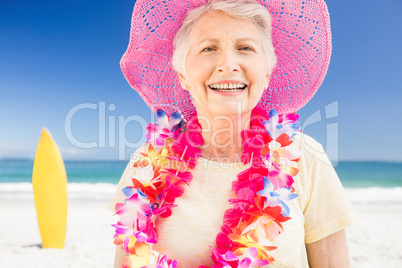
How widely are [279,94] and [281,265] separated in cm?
105

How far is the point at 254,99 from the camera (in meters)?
1.72

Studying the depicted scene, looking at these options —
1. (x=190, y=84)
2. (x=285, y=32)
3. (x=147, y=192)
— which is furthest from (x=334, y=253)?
(x=285, y=32)

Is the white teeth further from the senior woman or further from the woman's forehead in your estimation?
the woman's forehead

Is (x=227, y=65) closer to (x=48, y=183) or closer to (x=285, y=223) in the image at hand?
(x=285, y=223)

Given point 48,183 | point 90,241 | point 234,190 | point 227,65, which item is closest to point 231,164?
point 234,190

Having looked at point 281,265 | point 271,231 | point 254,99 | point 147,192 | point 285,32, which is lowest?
point 281,265

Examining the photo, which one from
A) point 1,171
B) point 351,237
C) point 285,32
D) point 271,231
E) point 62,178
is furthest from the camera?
point 1,171

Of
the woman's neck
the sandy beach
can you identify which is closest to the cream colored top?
the woman's neck

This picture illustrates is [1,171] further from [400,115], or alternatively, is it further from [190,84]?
[400,115]

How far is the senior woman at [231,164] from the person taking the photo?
1542 mm

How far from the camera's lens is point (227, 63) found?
1.63 metres

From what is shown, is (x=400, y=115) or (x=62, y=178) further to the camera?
(x=400, y=115)

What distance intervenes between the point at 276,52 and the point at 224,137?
0.66 m

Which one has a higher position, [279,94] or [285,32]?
[285,32]
